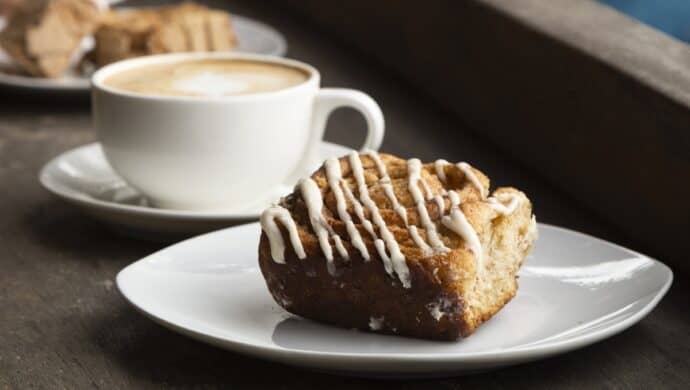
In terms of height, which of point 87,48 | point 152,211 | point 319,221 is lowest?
point 87,48

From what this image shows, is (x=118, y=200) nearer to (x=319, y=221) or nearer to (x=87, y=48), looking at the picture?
(x=319, y=221)

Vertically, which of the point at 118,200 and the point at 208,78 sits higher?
the point at 208,78

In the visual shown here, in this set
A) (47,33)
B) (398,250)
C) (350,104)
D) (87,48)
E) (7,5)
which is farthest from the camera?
(7,5)

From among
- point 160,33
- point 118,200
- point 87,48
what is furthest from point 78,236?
point 87,48

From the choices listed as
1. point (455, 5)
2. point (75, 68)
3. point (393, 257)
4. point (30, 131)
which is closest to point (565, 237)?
point (393, 257)

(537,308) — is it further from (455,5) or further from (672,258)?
(455,5)

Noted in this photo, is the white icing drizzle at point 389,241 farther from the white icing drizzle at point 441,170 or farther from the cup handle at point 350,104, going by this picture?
the cup handle at point 350,104

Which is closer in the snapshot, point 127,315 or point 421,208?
point 421,208
